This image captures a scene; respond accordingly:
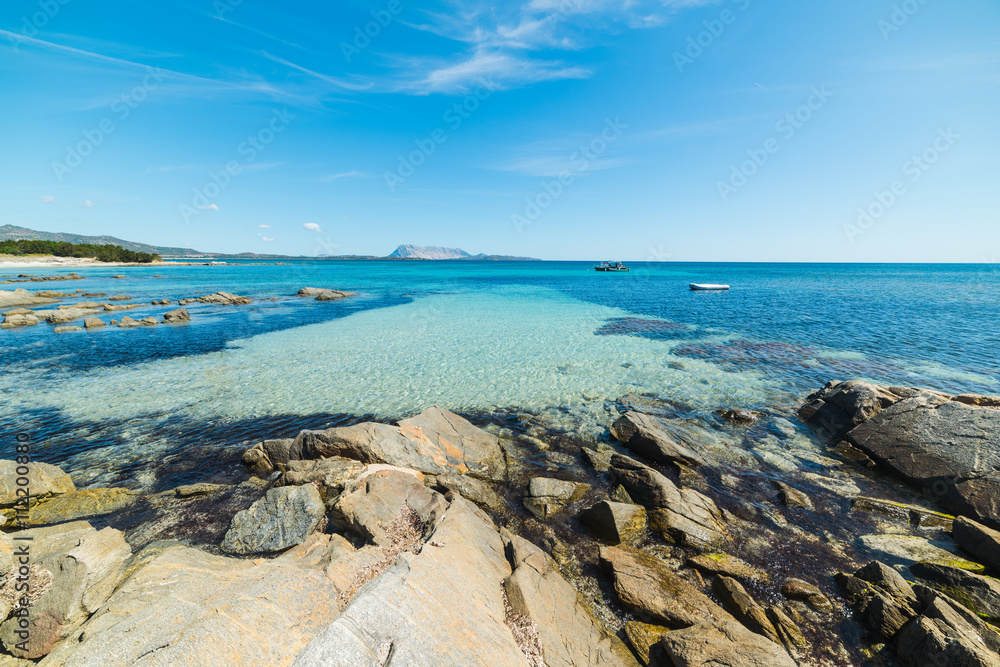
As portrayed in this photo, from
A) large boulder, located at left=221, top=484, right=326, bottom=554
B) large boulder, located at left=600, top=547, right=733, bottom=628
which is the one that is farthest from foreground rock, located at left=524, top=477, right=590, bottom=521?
large boulder, located at left=221, top=484, right=326, bottom=554

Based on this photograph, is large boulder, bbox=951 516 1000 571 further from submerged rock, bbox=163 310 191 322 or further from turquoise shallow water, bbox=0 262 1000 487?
submerged rock, bbox=163 310 191 322

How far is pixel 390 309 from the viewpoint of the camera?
47.4m

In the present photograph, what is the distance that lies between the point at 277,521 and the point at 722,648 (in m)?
9.30

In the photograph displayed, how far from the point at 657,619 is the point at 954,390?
21.8m

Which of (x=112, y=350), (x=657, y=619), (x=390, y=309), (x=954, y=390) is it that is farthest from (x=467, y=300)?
(x=657, y=619)

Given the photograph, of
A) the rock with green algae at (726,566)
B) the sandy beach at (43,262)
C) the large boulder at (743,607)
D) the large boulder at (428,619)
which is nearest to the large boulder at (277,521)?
the large boulder at (428,619)

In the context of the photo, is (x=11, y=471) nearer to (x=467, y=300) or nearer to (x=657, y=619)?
(x=657, y=619)

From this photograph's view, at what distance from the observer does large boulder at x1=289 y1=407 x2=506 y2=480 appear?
1102 centimetres

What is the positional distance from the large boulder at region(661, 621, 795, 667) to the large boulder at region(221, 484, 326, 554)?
7873mm

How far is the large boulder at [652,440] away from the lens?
11945 millimetres

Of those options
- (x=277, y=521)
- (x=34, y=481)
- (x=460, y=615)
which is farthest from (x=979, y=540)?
(x=34, y=481)

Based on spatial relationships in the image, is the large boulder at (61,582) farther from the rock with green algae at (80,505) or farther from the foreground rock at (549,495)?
the foreground rock at (549,495)

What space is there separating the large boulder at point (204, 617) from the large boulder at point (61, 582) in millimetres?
674

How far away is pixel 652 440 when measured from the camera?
12242 millimetres
